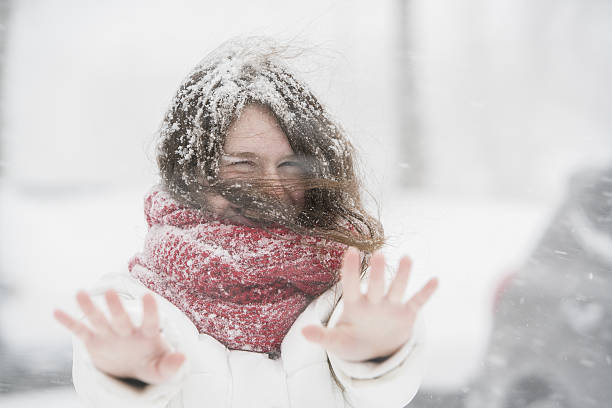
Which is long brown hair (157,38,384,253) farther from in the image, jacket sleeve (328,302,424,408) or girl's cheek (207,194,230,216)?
jacket sleeve (328,302,424,408)

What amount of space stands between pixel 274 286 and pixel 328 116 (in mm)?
313

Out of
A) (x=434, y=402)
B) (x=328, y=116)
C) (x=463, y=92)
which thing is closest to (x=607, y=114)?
(x=463, y=92)

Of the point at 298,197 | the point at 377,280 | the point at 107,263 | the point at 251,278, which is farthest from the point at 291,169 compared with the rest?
the point at 107,263

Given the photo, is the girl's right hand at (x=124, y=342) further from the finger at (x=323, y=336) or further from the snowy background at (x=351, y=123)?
the snowy background at (x=351, y=123)

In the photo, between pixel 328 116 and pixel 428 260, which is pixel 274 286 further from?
pixel 428 260

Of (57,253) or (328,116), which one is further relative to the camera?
(57,253)

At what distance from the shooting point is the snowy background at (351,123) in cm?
125

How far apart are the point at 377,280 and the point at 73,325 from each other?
0.31 metres

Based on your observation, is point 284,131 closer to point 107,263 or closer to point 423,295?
point 423,295

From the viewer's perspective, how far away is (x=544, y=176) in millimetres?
3121

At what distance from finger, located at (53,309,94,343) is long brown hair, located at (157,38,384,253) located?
0.84ft

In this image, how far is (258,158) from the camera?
0.74 meters

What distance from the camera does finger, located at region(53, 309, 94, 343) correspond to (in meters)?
0.49

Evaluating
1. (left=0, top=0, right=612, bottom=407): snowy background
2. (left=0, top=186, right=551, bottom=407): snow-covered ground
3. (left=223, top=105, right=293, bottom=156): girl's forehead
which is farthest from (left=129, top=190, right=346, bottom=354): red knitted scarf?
(left=0, top=186, right=551, bottom=407): snow-covered ground
